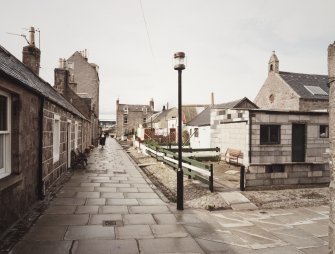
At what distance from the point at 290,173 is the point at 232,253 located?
299 inches

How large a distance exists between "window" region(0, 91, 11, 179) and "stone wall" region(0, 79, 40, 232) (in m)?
0.13

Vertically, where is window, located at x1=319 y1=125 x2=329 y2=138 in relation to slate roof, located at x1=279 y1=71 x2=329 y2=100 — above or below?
below

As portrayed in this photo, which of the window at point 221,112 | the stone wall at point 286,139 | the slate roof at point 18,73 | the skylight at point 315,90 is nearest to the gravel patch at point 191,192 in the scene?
the stone wall at point 286,139

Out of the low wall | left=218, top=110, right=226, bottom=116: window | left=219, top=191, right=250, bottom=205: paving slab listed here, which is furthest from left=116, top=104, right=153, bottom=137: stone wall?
left=219, top=191, right=250, bottom=205: paving slab

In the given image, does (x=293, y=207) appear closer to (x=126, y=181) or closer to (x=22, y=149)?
(x=126, y=181)

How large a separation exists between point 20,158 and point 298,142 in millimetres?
13049

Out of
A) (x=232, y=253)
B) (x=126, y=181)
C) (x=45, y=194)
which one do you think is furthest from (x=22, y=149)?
(x=126, y=181)

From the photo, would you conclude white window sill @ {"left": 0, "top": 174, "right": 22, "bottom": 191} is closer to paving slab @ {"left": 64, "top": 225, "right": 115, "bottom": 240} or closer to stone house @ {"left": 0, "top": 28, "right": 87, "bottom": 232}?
Answer: stone house @ {"left": 0, "top": 28, "right": 87, "bottom": 232}

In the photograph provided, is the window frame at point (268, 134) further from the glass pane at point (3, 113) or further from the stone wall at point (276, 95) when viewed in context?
the stone wall at point (276, 95)

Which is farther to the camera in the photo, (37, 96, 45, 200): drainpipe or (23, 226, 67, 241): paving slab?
(37, 96, 45, 200): drainpipe

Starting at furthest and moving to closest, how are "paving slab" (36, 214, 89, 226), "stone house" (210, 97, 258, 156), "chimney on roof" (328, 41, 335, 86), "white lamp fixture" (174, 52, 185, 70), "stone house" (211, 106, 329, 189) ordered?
"stone house" (210, 97, 258, 156), "stone house" (211, 106, 329, 189), "white lamp fixture" (174, 52, 185, 70), "paving slab" (36, 214, 89, 226), "chimney on roof" (328, 41, 335, 86)

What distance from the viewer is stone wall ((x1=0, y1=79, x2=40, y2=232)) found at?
576 centimetres

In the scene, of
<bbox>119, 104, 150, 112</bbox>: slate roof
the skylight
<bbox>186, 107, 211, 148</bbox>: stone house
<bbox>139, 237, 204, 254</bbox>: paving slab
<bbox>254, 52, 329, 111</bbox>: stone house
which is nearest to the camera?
<bbox>139, 237, 204, 254</bbox>: paving slab

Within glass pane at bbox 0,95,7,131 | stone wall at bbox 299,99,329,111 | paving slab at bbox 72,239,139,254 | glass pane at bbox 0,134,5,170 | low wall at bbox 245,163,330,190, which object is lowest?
paving slab at bbox 72,239,139,254
